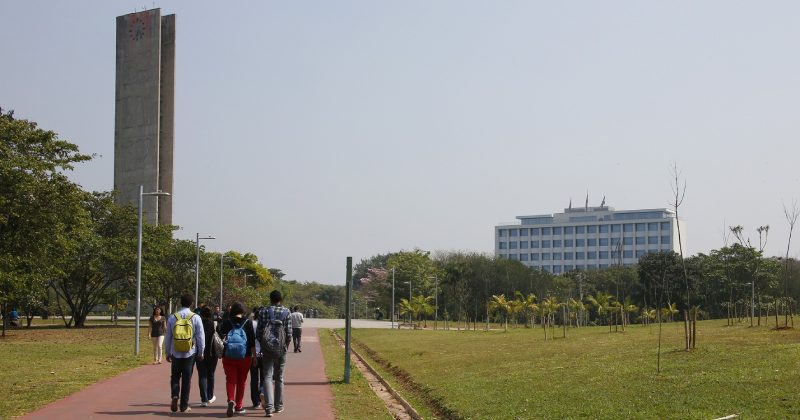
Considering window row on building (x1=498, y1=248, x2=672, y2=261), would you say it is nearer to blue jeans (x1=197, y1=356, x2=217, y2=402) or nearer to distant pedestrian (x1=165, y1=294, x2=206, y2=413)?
blue jeans (x1=197, y1=356, x2=217, y2=402)

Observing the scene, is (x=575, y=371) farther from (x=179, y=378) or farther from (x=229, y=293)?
(x=229, y=293)

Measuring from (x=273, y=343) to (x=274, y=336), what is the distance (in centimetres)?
13

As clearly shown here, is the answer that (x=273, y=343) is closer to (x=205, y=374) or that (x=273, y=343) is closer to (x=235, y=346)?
(x=235, y=346)

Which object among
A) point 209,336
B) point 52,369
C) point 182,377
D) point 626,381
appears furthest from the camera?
point 52,369

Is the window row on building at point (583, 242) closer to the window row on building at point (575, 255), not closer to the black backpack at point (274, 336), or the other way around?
the window row on building at point (575, 255)

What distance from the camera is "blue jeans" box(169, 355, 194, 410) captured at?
14164 millimetres

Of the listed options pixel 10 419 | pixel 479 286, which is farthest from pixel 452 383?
pixel 479 286

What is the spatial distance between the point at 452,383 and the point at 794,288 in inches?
2022

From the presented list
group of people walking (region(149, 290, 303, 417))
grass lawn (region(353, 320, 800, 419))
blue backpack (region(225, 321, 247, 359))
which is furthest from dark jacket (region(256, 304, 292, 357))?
grass lawn (region(353, 320, 800, 419))

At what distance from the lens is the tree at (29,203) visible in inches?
1383

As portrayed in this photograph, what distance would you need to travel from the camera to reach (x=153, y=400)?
15773mm

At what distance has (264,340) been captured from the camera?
1404 centimetres

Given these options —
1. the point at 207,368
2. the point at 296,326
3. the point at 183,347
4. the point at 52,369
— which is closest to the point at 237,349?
the point at 183,347

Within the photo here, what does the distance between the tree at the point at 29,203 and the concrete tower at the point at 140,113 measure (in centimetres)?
6430
